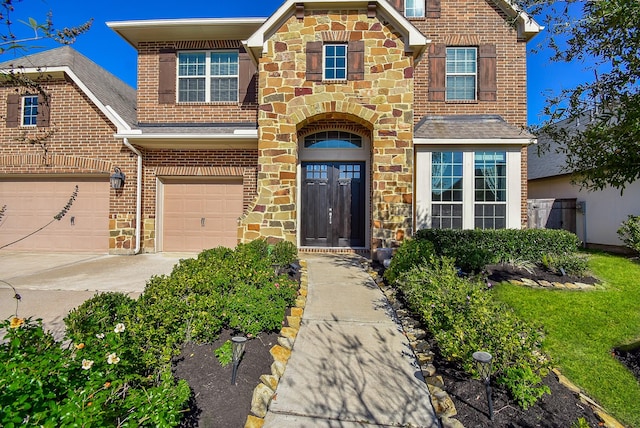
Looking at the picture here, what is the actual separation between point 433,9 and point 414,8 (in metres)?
0.57

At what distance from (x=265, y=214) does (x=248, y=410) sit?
583cm

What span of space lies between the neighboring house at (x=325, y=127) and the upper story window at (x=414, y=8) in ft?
0.13

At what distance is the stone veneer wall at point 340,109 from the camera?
8258mm

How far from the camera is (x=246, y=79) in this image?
998cm

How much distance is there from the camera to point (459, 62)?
1009cm

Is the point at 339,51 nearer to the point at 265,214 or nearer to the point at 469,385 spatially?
the point at 265,214

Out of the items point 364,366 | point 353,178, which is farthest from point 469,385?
point 353,178

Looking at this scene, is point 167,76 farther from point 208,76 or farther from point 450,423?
point 450,423

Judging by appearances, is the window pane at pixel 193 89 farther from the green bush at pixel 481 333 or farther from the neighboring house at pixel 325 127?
the green bush at pixel 481 333

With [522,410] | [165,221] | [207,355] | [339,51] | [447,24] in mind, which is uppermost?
[447,24]

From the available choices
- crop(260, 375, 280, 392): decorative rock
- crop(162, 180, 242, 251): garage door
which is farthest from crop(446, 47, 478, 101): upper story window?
crop(260, 375, 280, 392): decorative rock

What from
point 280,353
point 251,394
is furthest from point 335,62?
point 251,394

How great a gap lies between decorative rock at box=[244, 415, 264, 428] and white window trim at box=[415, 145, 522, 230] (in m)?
7.44

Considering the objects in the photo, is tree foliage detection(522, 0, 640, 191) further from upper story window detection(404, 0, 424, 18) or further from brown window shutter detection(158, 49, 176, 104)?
brown window shutter detection(158, 49, 176, 104)
